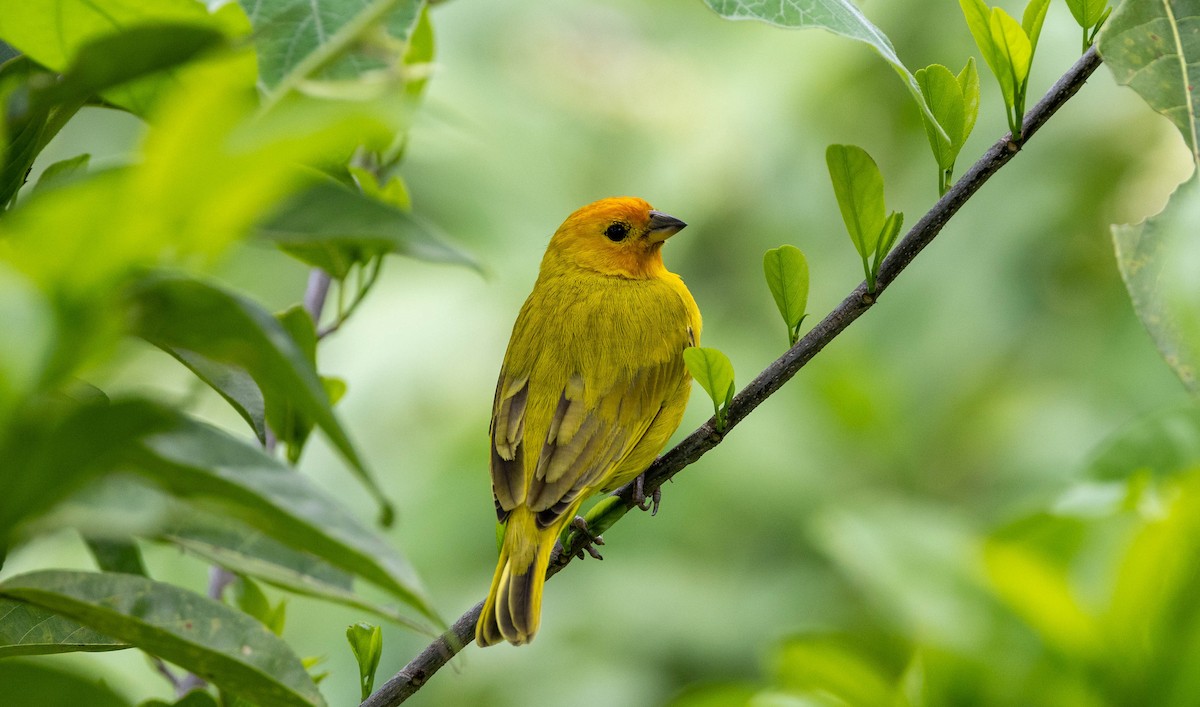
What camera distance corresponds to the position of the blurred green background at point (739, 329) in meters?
2.91

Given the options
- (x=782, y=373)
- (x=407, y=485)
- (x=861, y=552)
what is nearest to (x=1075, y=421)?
(x=861, y=552)

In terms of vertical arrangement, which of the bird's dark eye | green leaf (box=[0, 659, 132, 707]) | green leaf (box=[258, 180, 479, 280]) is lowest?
the bird's dark eye

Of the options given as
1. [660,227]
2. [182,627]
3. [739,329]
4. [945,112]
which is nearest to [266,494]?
[182,627]

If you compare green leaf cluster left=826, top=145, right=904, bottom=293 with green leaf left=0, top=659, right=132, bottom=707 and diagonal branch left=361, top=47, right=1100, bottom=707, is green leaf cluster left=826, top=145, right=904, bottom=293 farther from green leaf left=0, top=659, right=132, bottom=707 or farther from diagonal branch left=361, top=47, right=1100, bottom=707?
green leaf left=0, top=659, right=132, bottom=707

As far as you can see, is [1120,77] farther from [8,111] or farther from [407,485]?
[407,485]

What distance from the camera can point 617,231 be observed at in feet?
6.76

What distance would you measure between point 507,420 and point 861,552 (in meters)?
0.54

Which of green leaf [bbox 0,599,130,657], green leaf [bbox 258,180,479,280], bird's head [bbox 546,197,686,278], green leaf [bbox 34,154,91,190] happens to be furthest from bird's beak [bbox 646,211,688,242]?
green leaf [bbox 258,180,479,280]

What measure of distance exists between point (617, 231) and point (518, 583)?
821 millimetres

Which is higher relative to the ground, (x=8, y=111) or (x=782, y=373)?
(x=8, y=111)

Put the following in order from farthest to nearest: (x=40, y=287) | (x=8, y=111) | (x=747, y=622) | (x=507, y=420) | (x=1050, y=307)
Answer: (x=1050, y=307) < (x=747, y=622) < (x=507, y=420) < (x=8, y=111) < (x=40, y=287)

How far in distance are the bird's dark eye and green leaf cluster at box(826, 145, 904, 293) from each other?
47.4 inches

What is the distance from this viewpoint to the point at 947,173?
2.80 ft

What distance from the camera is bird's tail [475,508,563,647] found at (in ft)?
4.26
